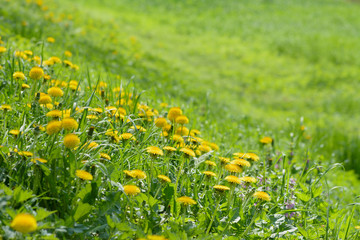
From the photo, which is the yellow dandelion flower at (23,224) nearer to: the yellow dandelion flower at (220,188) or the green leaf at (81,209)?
the green leaf at (81,209)

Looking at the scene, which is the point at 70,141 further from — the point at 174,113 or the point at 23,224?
the point at 174,113

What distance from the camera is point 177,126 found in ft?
8.49

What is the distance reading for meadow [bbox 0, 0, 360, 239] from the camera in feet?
5.81

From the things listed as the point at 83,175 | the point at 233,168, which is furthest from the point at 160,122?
the point at 83,175

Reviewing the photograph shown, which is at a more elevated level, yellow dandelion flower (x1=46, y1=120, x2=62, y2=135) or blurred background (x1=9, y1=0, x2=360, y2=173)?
yellow dandelion flower (x1=46, y1=120, x2=62, y2=135)

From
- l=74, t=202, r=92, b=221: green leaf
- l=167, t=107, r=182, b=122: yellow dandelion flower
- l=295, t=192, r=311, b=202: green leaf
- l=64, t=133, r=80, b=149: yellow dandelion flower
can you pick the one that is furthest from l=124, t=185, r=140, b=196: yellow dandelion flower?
l=295, t=192, r=311, b=202: green leaf

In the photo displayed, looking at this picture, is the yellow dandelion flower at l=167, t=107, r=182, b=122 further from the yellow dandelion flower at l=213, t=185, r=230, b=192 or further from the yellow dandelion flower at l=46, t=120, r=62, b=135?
the yellow dandelion flower at l=46, t=120, r=62, b=135

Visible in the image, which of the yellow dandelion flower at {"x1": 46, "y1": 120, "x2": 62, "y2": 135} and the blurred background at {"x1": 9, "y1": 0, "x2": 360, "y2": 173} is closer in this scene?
the yellow dandelion flower at {"x1": 46, "y1": 120, "x2": 62, "y2": 135}

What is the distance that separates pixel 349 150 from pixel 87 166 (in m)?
4.54

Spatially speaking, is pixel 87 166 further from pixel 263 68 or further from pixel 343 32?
pixel 343 32

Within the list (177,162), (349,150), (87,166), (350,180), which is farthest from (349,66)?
(87,166)

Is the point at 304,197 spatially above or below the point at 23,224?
below

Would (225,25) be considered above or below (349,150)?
above

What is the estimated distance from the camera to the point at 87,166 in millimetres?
A: 1770
